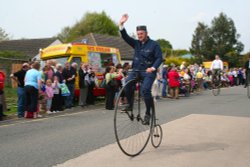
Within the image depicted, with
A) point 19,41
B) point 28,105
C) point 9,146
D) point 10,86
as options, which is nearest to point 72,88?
point 28,105

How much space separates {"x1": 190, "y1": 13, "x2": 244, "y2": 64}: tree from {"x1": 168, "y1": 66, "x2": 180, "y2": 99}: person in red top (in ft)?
217

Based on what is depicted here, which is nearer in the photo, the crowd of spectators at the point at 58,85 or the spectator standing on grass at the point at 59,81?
the crowd of spectators at the point at 58,85

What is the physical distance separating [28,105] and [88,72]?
13.1 ft

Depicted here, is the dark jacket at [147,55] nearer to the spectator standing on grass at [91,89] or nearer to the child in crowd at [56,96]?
the child in crowd at [56,96]

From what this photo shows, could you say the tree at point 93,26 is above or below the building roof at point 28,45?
above

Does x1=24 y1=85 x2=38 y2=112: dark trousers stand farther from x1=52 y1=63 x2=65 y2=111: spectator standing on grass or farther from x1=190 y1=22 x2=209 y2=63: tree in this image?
x1=190 y1=22 x2=209 y2=63: tree

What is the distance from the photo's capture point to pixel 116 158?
596 cm

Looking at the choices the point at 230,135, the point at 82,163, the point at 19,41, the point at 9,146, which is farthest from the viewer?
the point at 19,41

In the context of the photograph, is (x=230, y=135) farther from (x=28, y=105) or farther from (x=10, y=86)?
(x=10, y=86)

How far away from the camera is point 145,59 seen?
6.51m

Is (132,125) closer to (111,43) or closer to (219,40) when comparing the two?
(111,43)

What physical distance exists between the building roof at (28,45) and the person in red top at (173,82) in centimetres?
3647

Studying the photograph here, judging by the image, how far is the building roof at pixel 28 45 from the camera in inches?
2113

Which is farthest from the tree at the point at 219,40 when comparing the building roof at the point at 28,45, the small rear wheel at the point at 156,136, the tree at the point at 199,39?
the small rear wheel at the point at 156,136
